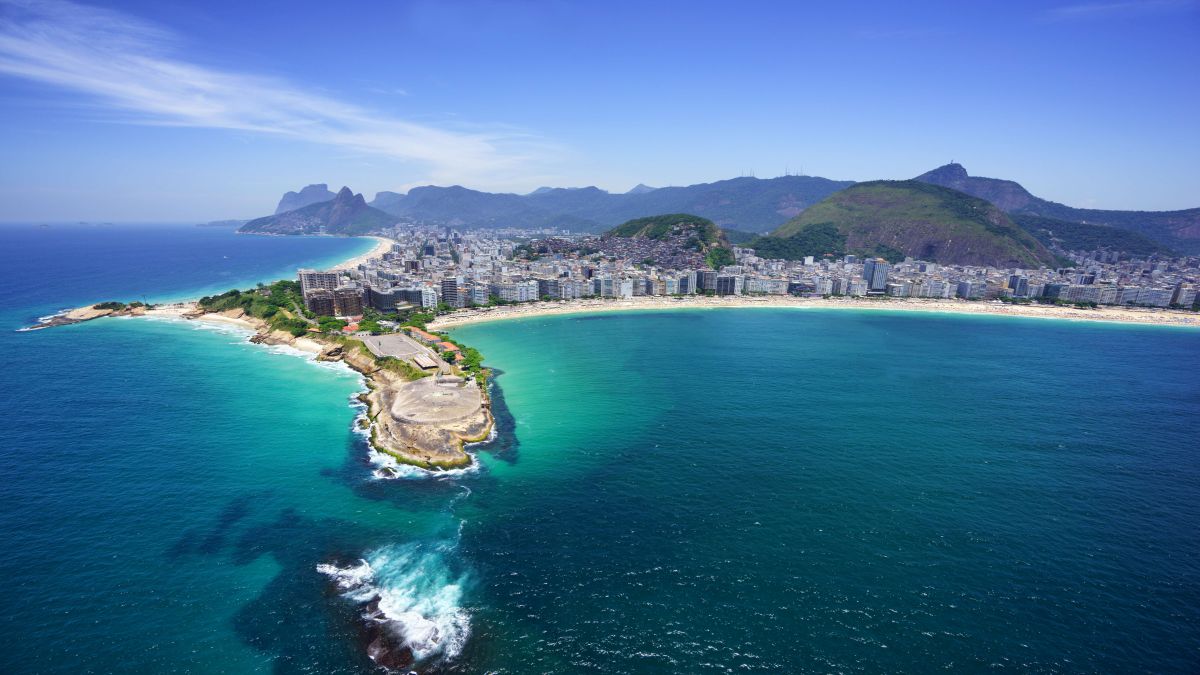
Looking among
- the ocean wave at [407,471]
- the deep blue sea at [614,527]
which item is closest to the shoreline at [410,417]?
the ocean wave at [407,471]

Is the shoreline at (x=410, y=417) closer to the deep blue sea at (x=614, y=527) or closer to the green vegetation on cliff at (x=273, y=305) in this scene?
the deep blue sea at (x=614, y=527)

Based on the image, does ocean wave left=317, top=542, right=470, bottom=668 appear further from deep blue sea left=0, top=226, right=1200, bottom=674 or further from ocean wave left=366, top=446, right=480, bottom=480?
ocean wave left=366, top=446, right=480, bottom=480

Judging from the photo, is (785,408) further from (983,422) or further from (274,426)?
(274,426)

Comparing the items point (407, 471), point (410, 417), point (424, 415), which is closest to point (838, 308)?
point (424, 415)

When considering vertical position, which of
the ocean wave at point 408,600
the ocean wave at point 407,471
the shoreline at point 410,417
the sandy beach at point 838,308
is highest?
the sandy beach at point 838,308

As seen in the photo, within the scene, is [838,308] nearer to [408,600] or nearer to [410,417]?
→ [410,417]
